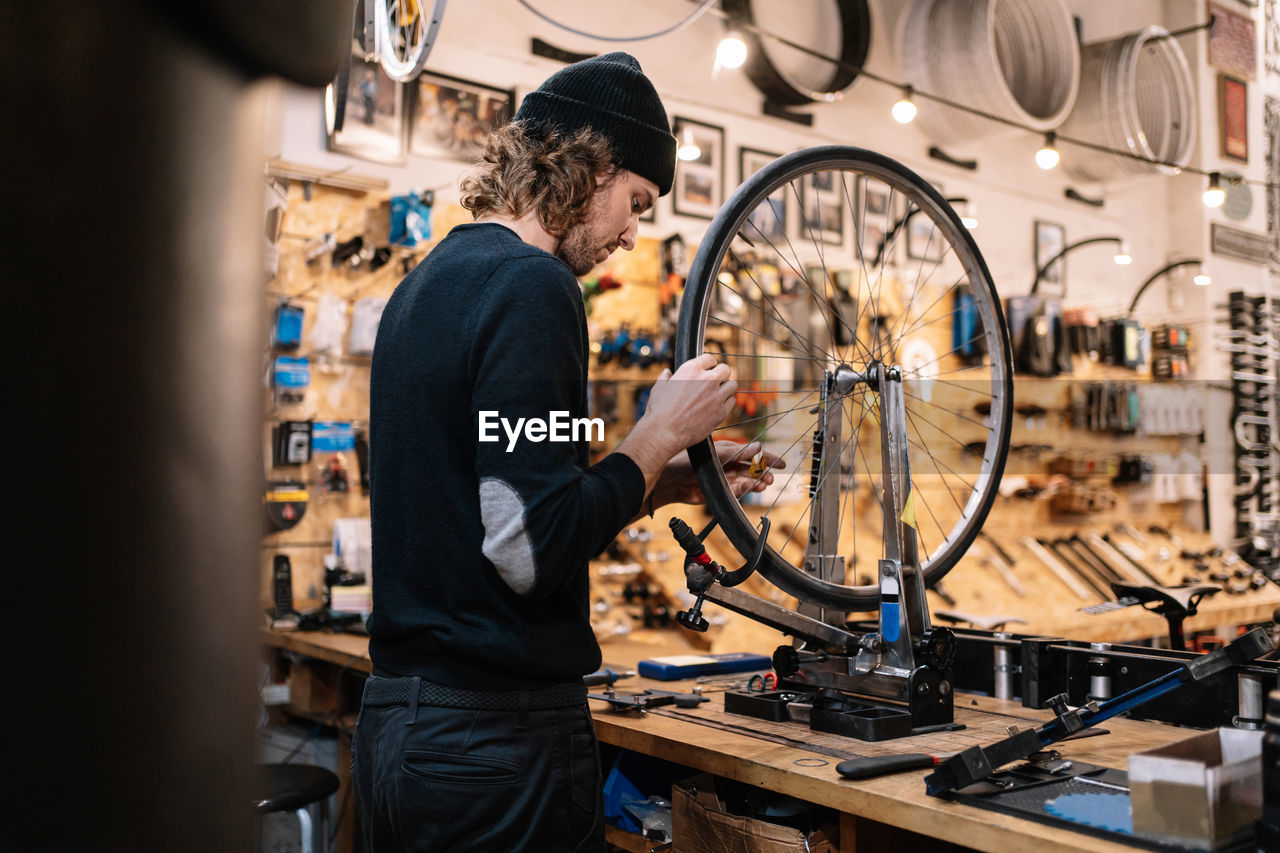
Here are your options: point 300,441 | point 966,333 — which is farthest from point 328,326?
point 966,333

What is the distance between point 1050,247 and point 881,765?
570 cm

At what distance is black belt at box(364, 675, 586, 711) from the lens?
1.12 m

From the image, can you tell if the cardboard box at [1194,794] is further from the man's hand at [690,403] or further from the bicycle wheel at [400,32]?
the bicycle wheel at [400,32]

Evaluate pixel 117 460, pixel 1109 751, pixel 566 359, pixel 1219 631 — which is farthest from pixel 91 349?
pixel 1219 631

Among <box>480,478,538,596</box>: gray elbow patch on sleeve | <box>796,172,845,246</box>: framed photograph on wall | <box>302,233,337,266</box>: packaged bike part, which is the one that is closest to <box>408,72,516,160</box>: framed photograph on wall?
<box>302,233,337,266</box>: packaged bike part

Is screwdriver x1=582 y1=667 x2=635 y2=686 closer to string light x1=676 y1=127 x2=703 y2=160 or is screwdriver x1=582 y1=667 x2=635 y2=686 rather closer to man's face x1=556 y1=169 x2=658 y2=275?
man's face x1=556 y1=169 x2=658 y2=275

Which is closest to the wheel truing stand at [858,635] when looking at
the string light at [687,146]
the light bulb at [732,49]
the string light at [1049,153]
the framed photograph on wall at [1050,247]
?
the light bulb at [732,49]

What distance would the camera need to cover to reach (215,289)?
17 cm

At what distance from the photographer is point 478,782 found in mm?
1107

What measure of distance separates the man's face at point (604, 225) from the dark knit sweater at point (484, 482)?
0.13 meters

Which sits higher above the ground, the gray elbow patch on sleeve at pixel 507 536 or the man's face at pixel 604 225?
the man's face at pixel 604 225

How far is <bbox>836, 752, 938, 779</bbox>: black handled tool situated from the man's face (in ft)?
2.41

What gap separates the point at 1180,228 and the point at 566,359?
697cm

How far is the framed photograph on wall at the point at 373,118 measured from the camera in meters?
3.56
